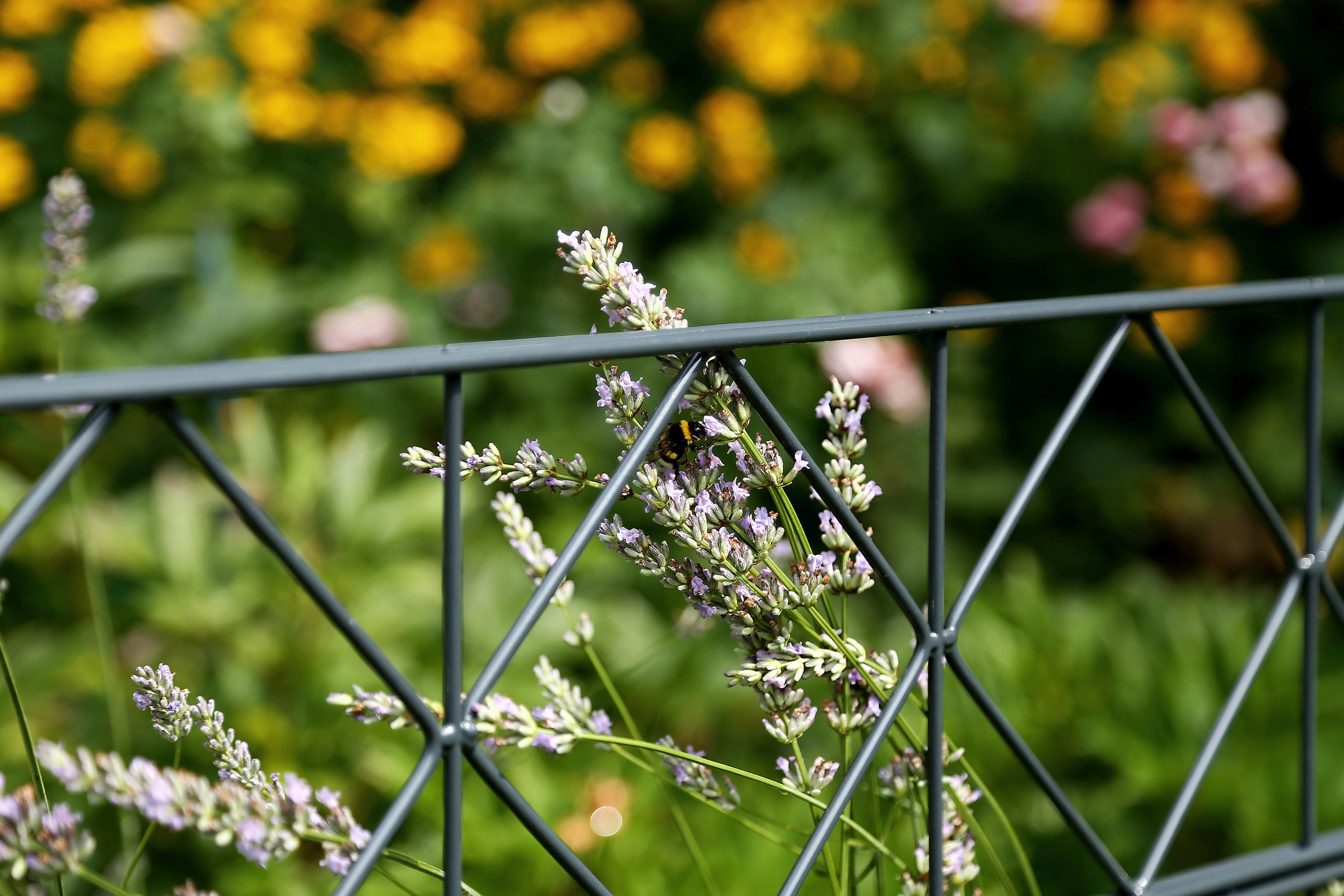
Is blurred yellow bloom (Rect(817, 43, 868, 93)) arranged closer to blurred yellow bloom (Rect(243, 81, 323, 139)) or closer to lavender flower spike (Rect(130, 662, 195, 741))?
blurred yellow bloom (Rect(243, 81, 323, 139))

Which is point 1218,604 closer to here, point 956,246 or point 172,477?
point 956,246

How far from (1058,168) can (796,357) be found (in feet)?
3.58

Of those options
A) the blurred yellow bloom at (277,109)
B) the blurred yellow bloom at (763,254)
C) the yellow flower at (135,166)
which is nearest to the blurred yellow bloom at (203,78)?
the blurred yellow bloom at (277,109)

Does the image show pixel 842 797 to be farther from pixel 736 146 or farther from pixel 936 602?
pixel 736 146

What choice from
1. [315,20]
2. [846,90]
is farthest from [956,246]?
[315,20]

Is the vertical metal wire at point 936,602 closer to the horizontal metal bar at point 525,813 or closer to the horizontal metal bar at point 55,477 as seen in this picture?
the horizontal metal bar at point 525,813

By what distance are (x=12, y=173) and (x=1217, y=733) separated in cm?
273

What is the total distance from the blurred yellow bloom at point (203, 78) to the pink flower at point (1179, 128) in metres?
2.31

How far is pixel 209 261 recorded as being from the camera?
2.69 meters

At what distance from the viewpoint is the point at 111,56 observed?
8.66ft

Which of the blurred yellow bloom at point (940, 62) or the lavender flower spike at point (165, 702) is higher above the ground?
the blurred yellow bloom at point (940, 62)

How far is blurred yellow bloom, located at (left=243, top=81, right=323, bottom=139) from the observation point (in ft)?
8.98

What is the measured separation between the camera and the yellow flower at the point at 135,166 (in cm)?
272

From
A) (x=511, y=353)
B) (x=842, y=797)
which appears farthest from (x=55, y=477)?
(x=842, y=797)
